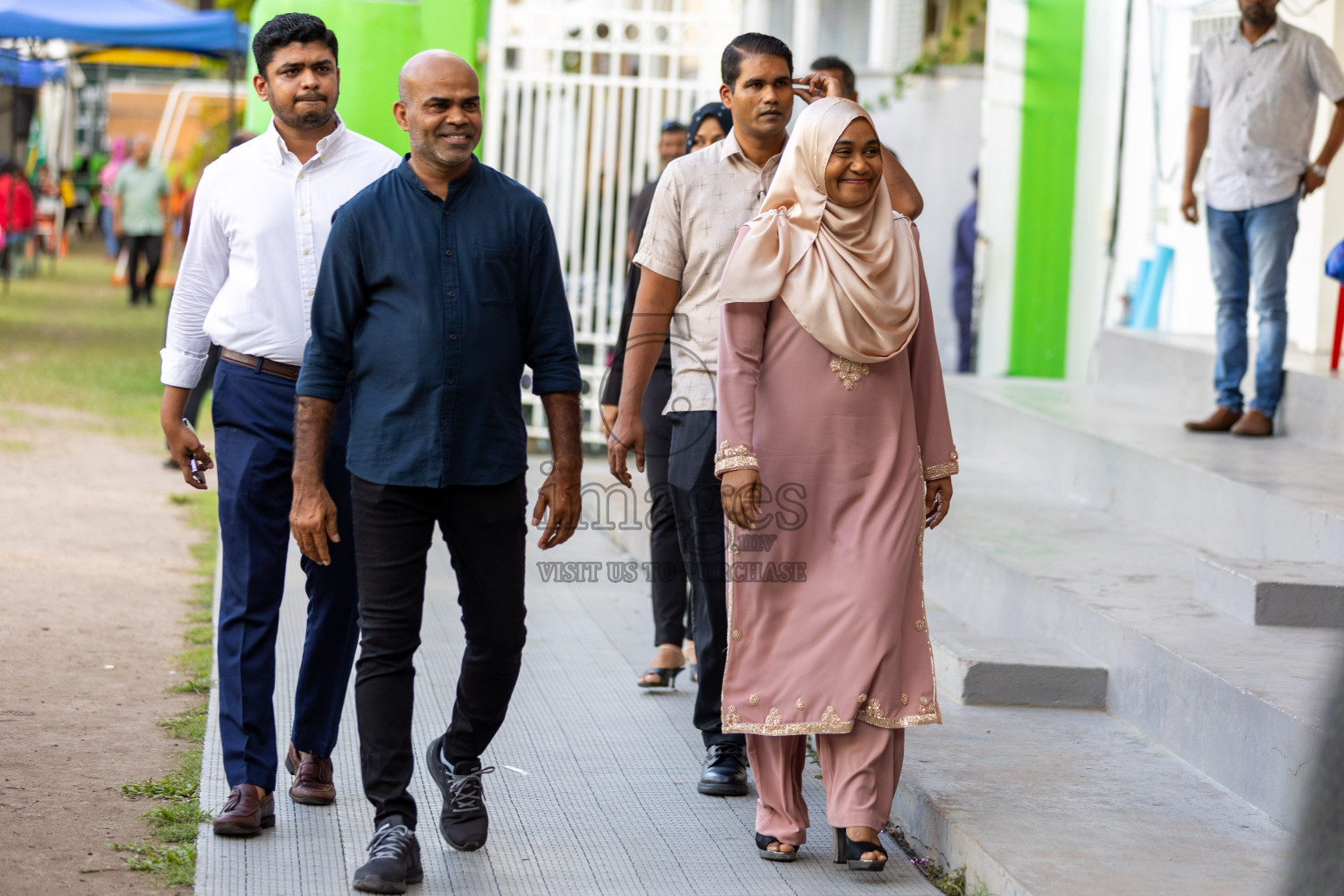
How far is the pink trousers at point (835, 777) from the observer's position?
3.89 m

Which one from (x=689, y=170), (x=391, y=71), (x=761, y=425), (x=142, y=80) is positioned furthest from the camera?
(x=142, y=80)

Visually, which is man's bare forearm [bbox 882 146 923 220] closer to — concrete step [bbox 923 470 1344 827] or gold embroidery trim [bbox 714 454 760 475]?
gold embroidery trim [bbox 714 454 760 475]

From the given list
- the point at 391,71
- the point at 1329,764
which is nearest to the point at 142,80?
the point at 391,71

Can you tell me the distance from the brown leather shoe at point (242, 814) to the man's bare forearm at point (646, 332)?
148 centimetres

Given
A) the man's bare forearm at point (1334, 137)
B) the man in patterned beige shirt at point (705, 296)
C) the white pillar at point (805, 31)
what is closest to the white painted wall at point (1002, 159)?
the man's bare forearm at point (1334, 137)

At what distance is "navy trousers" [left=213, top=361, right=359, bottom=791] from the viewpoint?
4.01 metres

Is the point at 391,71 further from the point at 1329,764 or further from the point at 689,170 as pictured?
the point at 1329,764

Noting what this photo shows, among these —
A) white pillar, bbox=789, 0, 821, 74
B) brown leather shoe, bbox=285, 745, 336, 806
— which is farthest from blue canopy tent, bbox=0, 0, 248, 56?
brown leather shoe, bbox=285, 745, 336, 806

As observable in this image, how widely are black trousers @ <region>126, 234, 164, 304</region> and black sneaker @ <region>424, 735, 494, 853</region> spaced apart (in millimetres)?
19677

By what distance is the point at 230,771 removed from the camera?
13.2 feet

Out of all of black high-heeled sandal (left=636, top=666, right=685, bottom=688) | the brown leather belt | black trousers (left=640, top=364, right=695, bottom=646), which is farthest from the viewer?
black high-heeled sandal (left=636, top=666, right=685, bottom=688)

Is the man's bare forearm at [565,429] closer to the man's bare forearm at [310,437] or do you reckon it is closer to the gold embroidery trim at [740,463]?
the gold embroidery trim at [740,463]

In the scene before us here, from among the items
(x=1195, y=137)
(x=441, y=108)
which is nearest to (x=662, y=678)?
(x=441, y=108)

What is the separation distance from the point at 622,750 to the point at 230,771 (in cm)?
134
